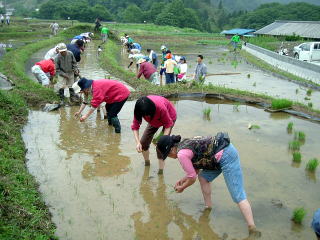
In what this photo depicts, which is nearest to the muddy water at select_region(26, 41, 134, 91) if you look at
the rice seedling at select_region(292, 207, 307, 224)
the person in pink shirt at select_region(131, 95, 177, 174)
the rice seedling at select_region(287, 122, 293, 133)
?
the rice seedling at select_region(287, 122, 293, 133)

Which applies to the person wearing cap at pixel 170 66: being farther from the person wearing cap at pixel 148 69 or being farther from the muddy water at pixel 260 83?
the muddy water at pixel 260 83

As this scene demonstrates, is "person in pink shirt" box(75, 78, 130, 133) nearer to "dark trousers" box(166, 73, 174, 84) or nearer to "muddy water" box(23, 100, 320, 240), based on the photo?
"muddy water" box(23, 100, 320, 240)

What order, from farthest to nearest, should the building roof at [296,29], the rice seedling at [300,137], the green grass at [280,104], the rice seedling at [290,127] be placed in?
Result: the building roof at [296,29]
the green grass at [280,104]
the rice seedling at [290,127]
the rice seedling at [300,137]

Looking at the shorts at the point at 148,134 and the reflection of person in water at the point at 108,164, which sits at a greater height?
the shorts at the point at 148,134

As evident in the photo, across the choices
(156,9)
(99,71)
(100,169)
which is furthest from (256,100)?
(156,9)

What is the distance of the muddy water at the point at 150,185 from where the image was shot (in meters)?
3.91

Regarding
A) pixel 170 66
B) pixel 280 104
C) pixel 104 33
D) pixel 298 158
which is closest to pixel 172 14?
pixel 104 33

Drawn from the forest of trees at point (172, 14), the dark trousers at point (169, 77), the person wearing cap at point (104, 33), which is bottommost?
the dark trousers at point (169, 77)

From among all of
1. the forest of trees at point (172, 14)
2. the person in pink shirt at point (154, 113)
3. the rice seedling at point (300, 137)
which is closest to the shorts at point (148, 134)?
the person in pink shirt at point (154, 113)

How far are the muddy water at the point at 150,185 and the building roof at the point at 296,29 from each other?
2851 cm

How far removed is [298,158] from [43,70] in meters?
7.13

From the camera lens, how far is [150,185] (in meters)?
4.92

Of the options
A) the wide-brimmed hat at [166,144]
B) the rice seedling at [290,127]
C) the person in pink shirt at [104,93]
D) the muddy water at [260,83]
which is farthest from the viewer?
the muddy water at [260,83]

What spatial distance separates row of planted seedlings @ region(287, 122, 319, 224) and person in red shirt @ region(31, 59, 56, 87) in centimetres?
648
